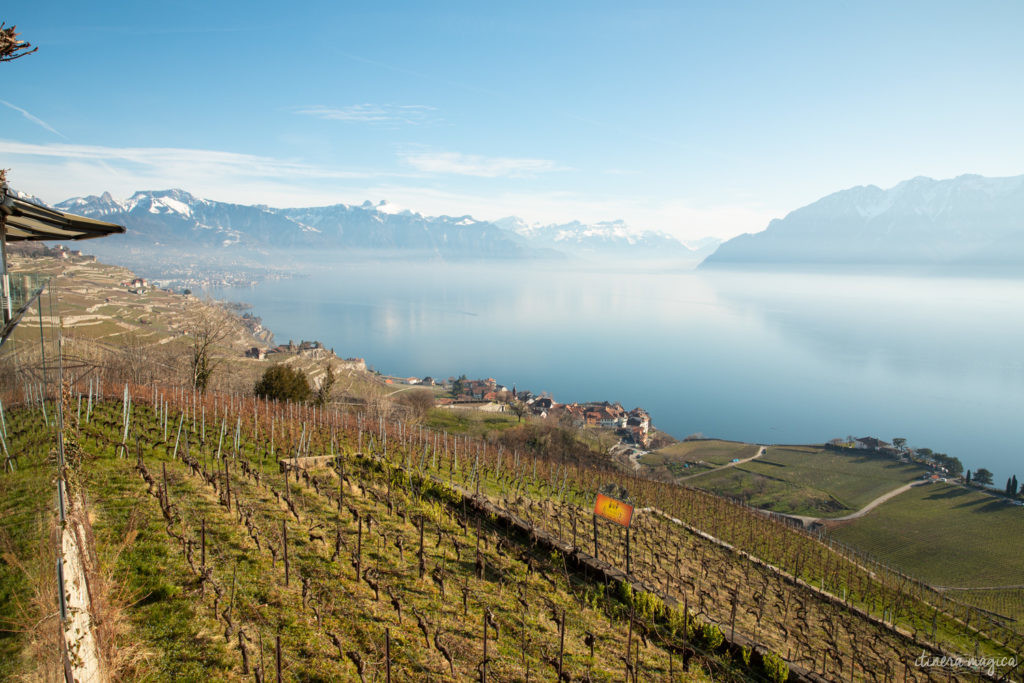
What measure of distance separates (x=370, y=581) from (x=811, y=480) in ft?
179

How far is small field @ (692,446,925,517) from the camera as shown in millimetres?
43250

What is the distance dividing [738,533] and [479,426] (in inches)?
907

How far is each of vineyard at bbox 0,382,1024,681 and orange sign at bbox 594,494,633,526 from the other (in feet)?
1.21

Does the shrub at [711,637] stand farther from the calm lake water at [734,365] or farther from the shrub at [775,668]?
the calm lake water at [734,365]

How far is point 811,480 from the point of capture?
50.2 meters

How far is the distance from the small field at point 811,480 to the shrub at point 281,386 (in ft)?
112

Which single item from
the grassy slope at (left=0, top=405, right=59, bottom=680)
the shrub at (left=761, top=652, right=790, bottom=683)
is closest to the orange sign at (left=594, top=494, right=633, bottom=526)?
the shrub at (left=761, top=652, right=790, bottom=683)

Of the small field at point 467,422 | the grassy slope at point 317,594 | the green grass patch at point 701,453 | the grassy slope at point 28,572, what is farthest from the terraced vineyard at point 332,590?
the green grass patch at point 701,453

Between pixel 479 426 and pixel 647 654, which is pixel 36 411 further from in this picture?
pixel 479 426

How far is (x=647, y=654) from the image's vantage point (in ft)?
23.1

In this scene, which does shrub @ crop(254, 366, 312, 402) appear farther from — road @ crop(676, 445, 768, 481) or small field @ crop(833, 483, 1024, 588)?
small field @ crop(833, 483, 1024, 588)

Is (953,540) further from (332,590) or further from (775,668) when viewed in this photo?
(332,590)

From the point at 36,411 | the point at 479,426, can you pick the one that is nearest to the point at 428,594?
the point at 36,411

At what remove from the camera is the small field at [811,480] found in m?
43.2
